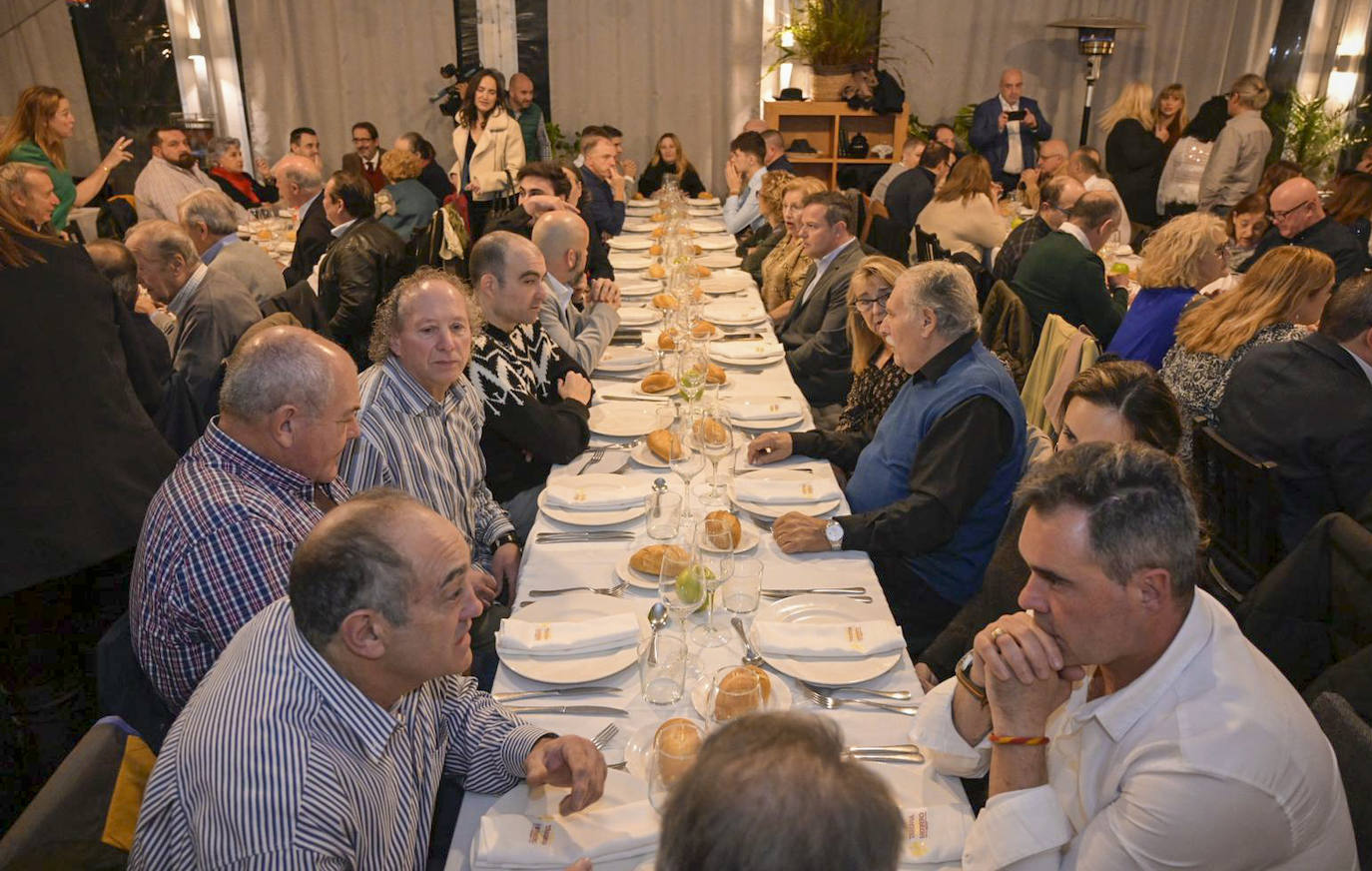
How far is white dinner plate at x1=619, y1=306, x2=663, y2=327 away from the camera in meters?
4.72

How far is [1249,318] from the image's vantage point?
135 inches

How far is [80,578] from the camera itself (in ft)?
8.64

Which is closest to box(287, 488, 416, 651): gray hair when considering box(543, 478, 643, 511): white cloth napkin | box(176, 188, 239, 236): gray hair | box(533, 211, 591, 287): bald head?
box(543, 478, 643, 511): white cloth napkin

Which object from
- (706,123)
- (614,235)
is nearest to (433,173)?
(614,235)

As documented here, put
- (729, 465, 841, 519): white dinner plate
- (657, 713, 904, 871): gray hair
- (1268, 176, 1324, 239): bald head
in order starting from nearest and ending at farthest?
1. (657, 713, 904, 871): gray hair
2. (729, 465, 841, 519): white dinner plate
3. (1268, 176, 1324, 239): bald head

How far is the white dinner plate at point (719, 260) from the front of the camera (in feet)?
20.7

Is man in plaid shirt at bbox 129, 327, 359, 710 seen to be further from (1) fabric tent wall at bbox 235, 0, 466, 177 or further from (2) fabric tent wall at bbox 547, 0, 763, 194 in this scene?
(1) fabric tent wall at bbox 235, 0, 466, 177

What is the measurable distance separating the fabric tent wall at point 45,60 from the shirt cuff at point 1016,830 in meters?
10.6

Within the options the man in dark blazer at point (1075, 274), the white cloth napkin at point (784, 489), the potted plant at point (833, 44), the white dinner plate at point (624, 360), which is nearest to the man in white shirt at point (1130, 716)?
the white cloth napkin at point (784, 489)

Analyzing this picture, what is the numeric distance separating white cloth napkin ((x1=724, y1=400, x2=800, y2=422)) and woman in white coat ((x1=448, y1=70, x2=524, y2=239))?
5.28m

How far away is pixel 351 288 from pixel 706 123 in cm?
665

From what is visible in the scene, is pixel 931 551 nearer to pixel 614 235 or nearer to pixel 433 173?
pixel 614 235

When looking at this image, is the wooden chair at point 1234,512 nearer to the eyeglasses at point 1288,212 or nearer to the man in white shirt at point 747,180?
the eyeglasses at point 1288,212

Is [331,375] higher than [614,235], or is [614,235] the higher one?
[331,375]
